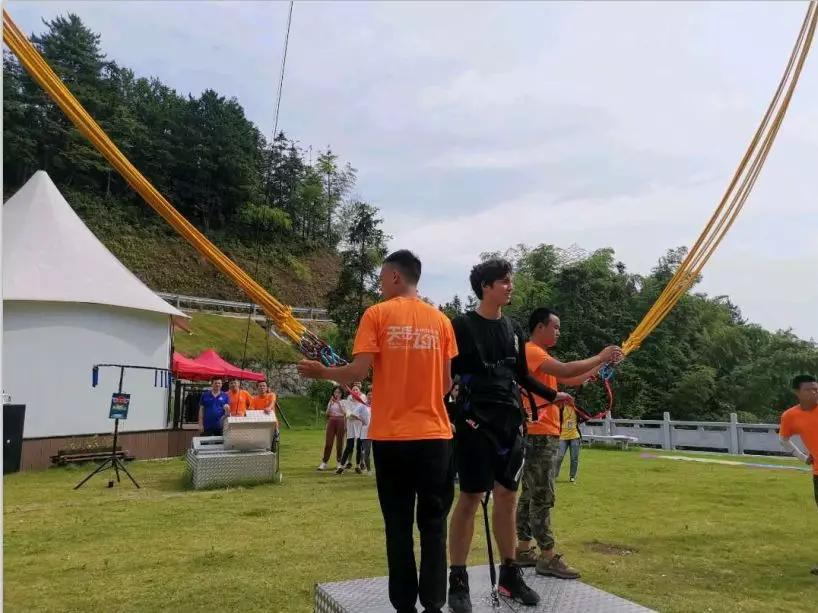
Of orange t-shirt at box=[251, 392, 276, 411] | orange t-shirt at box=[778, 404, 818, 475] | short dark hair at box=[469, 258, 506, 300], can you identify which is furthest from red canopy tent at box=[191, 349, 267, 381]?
short dark hair at box=[469, 258, 506, 300]

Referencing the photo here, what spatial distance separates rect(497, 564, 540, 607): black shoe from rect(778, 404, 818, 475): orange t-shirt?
4021mm

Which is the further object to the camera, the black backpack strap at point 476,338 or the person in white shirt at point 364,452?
the person in white shirt at point 364,452

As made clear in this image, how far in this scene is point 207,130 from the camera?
67.6 m

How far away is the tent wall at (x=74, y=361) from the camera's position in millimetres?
13742

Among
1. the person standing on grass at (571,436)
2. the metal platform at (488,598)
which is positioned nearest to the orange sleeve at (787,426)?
the metal platform at (488,598)

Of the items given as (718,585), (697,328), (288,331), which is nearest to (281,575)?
(288,331)

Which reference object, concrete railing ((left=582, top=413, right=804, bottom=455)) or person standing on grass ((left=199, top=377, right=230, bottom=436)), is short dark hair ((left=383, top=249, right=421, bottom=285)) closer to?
person standing on grass ((left=199, top=377, right=230, bottom=436))

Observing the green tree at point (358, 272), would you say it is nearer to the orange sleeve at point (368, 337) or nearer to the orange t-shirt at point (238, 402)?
the orange t-shirt at point (238, 402)

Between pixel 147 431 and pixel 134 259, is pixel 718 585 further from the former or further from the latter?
pixel 134 259

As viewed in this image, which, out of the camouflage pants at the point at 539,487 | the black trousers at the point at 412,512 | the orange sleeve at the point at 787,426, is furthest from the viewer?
the orange sleeve at the point at 787,426

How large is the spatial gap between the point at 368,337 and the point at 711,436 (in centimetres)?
2044

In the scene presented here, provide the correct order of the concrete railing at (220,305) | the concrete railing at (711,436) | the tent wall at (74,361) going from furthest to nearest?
the concrete railing at (220,305) < the concrete railing at (711,436) < the tent wall at (74,361)

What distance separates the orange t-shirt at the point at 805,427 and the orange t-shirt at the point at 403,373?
474cm

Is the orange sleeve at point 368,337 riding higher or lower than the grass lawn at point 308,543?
higher
